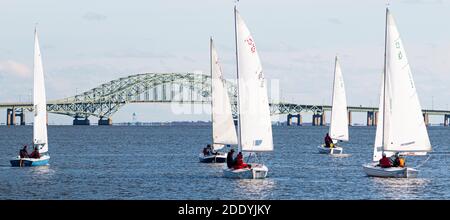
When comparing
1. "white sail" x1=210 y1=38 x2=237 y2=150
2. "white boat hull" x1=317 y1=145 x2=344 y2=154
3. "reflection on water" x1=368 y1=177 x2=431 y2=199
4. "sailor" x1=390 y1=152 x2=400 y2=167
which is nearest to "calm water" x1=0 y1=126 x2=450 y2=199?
"reflection on water" x1=368 y1=177 x2=431 y2=199

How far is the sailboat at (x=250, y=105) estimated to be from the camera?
40.7 meters

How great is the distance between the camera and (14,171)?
5006 centimetres

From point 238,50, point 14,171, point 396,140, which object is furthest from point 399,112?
point 14,171

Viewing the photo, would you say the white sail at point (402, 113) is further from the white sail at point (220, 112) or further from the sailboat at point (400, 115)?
the white sail at point (220, 112)

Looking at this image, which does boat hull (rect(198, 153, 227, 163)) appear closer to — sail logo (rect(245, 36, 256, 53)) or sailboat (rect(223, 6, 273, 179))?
sailboat (rect(223, 6, 273, 179))

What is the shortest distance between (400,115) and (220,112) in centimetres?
1523

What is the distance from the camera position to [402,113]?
144ft

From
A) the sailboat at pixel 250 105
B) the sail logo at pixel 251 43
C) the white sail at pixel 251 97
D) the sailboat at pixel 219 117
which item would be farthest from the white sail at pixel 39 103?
the sail logo at pixel 251 43

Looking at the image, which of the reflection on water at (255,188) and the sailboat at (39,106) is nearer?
the reflection on water at (255,188)

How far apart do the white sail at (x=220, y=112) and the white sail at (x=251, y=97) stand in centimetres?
1347

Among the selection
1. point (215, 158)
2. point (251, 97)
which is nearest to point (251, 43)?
point (251, 97)
